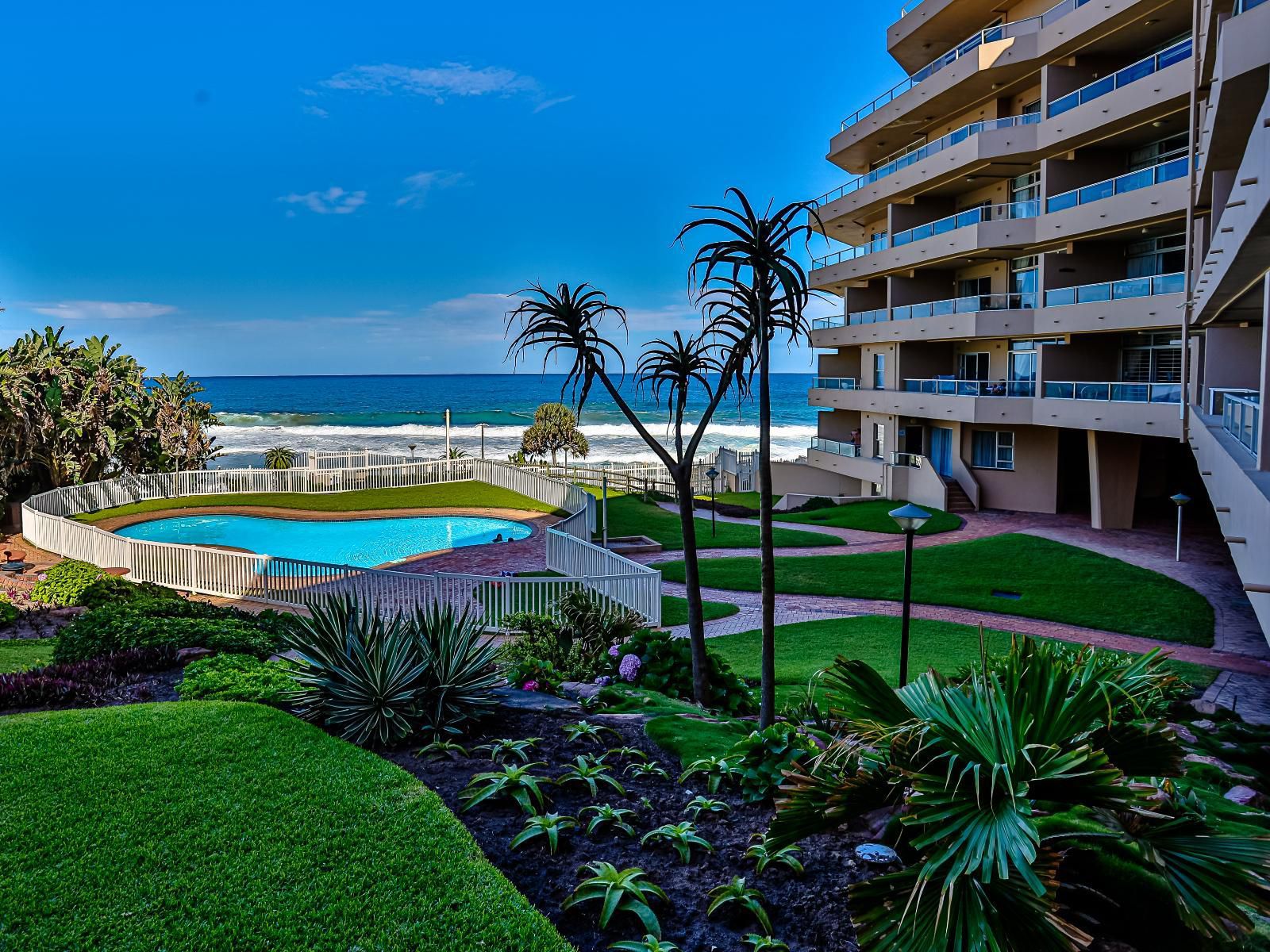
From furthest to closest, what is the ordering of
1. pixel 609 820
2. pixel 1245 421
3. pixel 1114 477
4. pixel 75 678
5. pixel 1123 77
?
pixel 1114 477, pixel 1123 77, pixel 1245 421, pixel 75 678, pixel 609 820

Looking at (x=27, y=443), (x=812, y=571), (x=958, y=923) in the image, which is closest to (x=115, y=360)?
(x=27, y=443)

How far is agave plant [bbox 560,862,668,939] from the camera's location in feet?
13.6

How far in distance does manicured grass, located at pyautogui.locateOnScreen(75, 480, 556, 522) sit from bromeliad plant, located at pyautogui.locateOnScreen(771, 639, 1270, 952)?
87.2 ft

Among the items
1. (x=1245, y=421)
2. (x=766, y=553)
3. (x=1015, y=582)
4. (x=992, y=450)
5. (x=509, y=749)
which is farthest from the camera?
(x=992, y=450)

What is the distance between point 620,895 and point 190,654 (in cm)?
743

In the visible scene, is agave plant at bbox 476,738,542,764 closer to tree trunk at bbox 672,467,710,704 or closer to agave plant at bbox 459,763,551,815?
agave plant at bbox 459,763,551,815

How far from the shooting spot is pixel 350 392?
152 meters

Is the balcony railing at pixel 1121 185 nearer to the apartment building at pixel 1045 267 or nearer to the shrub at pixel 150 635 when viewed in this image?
the apartment building at pixel 1045 267

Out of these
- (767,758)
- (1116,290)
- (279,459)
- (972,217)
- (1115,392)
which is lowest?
(767,758)

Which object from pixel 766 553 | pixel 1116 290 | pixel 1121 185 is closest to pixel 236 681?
pixel 766 553

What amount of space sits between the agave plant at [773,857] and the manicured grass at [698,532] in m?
19.9

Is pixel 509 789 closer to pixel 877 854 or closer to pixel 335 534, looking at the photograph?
pixel 877 854

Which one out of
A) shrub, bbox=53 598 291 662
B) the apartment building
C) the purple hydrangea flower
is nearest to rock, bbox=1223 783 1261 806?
the purple hydrangea flower

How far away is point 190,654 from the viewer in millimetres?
9688
